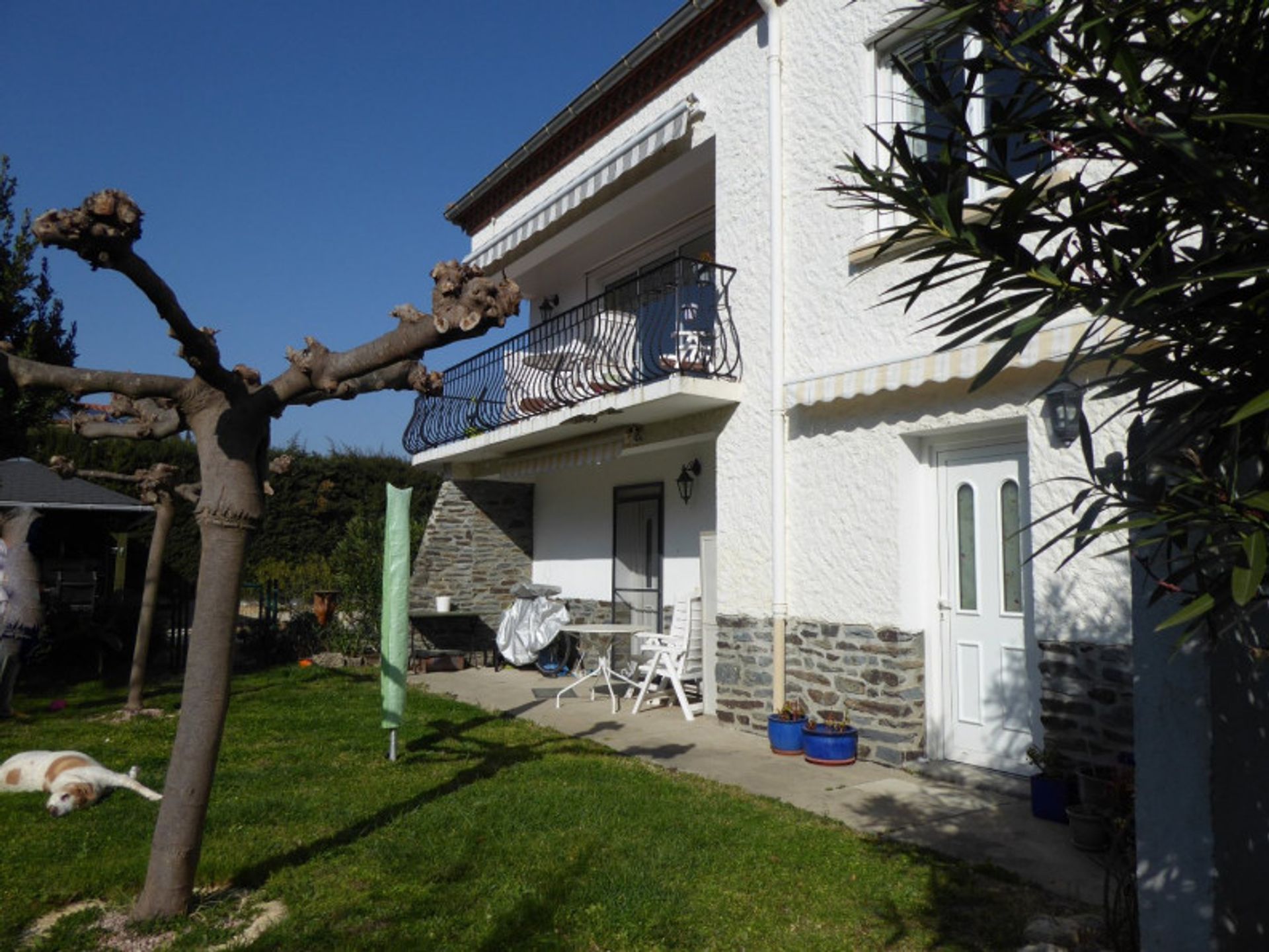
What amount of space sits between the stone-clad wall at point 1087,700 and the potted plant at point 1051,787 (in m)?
0.14

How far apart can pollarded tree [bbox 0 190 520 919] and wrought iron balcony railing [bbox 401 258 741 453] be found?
142 inches

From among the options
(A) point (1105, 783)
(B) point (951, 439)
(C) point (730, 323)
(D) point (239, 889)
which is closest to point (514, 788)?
(D) point (239, 889)

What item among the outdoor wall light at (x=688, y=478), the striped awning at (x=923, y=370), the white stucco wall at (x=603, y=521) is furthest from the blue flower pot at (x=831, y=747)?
the outdoor wall light at (x=688, y=478)

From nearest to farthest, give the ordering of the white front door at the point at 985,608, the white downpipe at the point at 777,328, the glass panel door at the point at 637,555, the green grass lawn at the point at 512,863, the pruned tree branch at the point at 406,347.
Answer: the pruned tree branch at the point at 406,347 → the green grass lawn at the point at 512,863 → the white front door at the point at 985,608 → the white downpipe at the point at 777,328 → the glass panel door at the point at 637,555

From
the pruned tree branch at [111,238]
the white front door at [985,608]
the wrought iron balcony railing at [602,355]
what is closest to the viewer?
the pruned tree branch at [111,238]

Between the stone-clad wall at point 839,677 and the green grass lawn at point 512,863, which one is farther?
the stone-clad wall at point 839,677

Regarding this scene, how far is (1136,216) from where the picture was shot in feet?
7.25

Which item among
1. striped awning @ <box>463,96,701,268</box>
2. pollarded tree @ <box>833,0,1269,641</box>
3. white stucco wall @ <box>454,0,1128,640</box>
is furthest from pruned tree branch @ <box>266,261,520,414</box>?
striped awning @ <box>463,96,701,268</box>

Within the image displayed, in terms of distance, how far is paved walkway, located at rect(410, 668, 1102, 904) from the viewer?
514cm

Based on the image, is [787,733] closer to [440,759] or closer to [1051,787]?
[1051,787]

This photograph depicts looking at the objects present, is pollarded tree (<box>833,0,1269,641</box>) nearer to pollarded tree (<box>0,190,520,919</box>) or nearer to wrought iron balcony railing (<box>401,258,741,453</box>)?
pollarded tree (<box>0,190,520,919</box>)

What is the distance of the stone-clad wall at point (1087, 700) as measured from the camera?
574cm

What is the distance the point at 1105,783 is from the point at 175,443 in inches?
743

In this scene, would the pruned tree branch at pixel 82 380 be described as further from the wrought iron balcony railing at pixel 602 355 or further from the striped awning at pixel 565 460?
the striped awning at pixel 565 460
